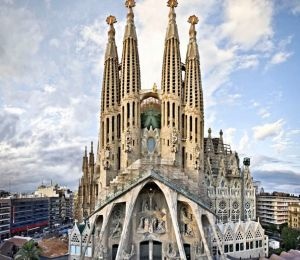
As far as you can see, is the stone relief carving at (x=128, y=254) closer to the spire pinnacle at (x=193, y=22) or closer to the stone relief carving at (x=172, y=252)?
the stone relief carving at (x=172, y=252)

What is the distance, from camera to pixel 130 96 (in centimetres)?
4878

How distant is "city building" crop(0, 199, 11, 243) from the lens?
64.9 m

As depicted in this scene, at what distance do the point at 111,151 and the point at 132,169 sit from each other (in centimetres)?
578

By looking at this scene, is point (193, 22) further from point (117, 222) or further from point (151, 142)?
point (117, 222)

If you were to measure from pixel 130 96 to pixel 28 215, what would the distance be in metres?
41.8

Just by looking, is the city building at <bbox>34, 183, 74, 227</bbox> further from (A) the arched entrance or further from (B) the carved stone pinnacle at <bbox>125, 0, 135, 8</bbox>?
(B) the carved stone pinnacle at <bbox>125, 0, 135, 8</bbox>

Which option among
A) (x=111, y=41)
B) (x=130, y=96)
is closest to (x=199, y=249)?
(x=130, y=96)

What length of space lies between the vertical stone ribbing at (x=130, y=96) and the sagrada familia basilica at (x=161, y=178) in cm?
13

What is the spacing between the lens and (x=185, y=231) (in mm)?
43250

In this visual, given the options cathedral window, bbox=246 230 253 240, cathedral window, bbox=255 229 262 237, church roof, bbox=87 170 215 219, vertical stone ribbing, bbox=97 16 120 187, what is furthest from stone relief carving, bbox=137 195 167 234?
cathedral window, bbox=255 229 262 237

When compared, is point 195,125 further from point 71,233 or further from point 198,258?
point 71,233

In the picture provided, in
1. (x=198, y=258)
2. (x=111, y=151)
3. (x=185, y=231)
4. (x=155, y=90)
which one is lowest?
(x=198, y=258)

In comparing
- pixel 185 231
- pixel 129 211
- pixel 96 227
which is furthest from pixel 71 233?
pixel 185 231

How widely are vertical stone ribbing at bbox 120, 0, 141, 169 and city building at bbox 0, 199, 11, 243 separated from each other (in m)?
29.5
